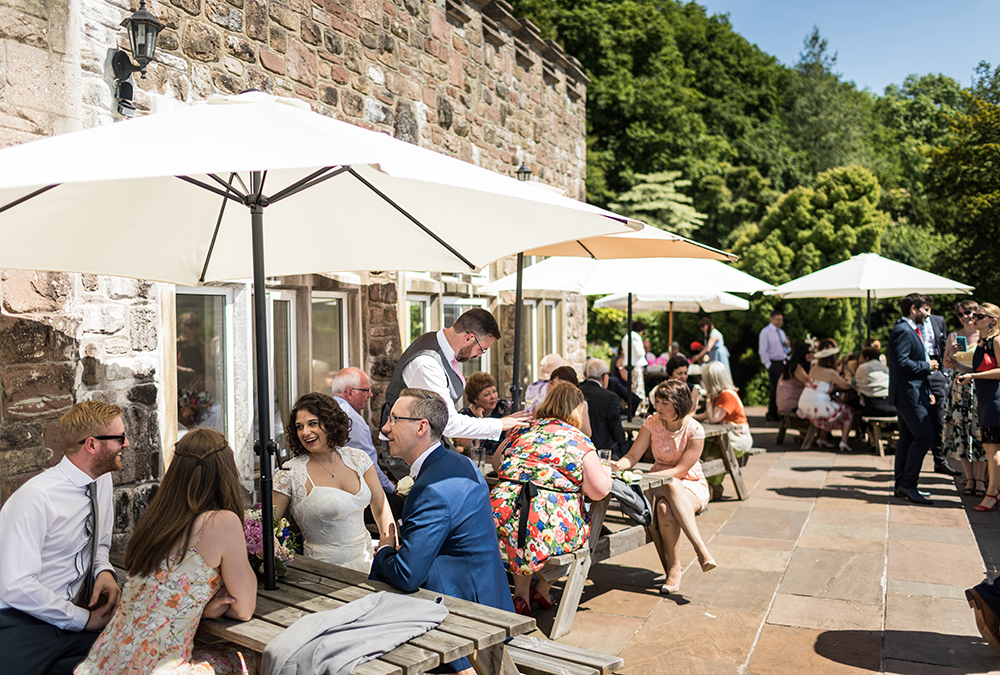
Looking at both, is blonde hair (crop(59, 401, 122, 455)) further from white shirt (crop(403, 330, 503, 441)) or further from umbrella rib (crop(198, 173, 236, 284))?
white shirt (crop(403, 330, 503, 441))

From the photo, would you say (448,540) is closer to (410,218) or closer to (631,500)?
(410,218)

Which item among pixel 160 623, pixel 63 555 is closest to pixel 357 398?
pixel 63 555

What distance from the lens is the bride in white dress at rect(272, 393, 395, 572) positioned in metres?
3.85

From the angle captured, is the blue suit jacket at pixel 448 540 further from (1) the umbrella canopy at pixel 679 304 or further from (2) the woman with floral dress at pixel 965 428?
(1) the umbrella canopy at pixel 679 304

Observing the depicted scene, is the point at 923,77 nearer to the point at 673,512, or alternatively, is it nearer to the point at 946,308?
the point at 946,308

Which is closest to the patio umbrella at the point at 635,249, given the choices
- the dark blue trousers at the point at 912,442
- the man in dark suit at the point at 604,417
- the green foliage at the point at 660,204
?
the man in dark suit at the point at 604,417

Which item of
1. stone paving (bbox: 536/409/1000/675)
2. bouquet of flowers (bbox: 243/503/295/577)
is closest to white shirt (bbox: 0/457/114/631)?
bouquet of flowers (bbox: 243/503/295/577)

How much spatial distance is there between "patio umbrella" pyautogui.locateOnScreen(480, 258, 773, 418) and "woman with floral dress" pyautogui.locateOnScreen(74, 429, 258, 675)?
4399mm

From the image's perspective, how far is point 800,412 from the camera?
10500mm

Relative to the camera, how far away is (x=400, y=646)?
255 cm

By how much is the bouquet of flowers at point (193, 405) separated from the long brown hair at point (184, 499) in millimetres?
2474

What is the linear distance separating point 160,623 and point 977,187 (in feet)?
60.1

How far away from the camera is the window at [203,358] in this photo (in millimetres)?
5156

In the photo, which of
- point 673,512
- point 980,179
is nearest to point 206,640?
point 673,512
